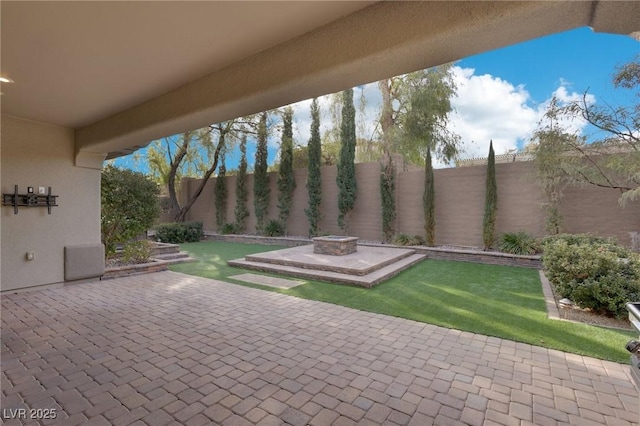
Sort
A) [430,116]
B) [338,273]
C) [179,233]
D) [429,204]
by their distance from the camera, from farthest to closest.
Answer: [179,233] → [430,116] → [429,204] → [338,273]

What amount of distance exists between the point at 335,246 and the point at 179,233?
8.78 metres

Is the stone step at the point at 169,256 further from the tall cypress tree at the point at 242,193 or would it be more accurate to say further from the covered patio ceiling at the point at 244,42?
the covered patio ceiling at the point at 244,42

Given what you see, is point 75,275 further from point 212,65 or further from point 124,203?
point 212,65

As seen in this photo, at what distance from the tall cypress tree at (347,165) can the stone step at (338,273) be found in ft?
13.5

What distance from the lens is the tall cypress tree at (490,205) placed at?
9.83 meters

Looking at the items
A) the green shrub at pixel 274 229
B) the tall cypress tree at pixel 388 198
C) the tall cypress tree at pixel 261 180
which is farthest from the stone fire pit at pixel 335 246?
the tall cypress tree at pixel 261 180

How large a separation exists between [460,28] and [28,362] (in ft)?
17.2

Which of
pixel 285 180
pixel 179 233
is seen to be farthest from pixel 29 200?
pixel 285 180

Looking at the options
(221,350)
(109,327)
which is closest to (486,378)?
(221,350)

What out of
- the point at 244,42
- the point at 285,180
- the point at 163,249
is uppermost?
the point at 244,42

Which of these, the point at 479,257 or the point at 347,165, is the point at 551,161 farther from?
the point at 347,165

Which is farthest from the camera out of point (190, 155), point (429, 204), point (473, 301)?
point (190, 155)

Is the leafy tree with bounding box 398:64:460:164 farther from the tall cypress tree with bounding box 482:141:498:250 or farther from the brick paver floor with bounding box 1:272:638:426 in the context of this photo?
the brick paver floor with bounding box 1:272:638:426

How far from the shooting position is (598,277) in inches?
188
